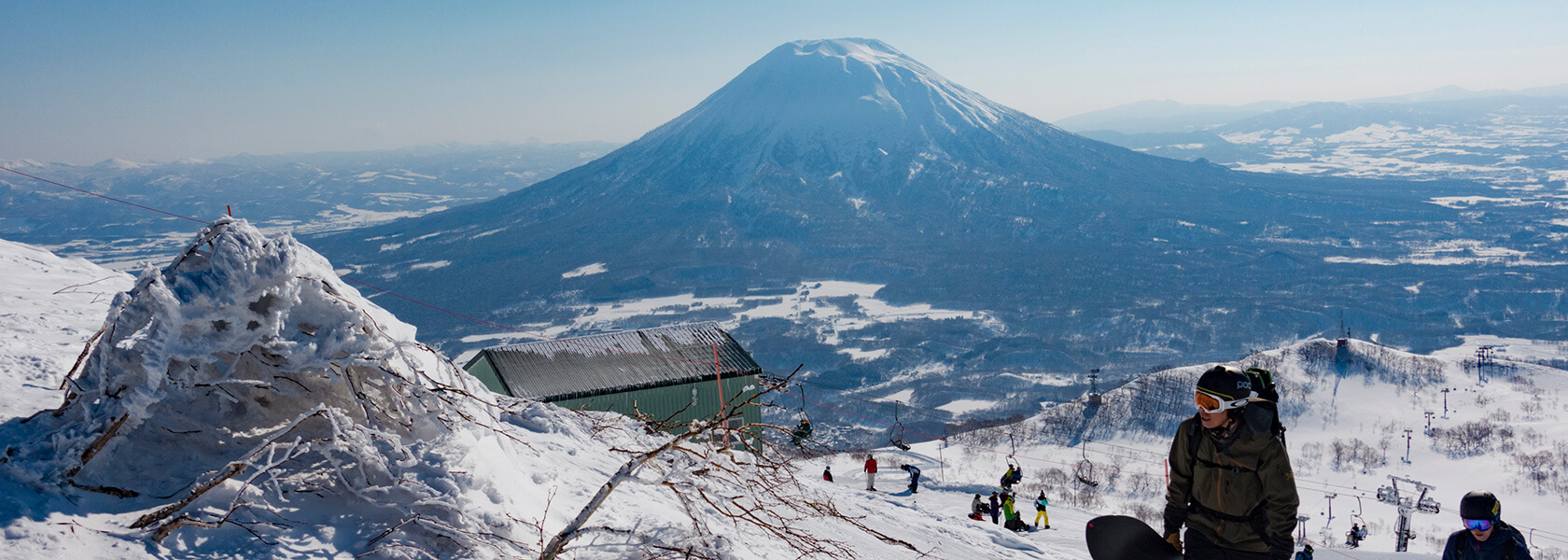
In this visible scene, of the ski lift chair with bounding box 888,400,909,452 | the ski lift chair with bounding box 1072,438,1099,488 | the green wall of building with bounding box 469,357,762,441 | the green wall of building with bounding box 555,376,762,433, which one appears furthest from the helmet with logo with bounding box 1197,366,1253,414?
the ski lift chair with bounding box 1072,438,1099,488

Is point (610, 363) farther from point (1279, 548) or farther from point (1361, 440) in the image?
point (1361, 440)

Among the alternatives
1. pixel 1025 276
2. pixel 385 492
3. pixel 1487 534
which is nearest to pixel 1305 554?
pixel 1487 534

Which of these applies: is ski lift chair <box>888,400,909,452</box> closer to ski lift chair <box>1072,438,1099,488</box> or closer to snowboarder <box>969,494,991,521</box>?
ski lift chair <box>1072,438,1099,488</box>

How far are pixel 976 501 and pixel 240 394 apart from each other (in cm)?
1315

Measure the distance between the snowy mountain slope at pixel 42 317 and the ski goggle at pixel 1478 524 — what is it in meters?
8.26

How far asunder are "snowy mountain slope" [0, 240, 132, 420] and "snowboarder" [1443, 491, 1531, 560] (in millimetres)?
8229

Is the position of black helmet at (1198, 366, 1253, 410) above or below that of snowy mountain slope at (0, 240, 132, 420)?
below

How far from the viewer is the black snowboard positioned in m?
4.74

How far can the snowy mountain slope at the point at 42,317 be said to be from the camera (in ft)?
16.0

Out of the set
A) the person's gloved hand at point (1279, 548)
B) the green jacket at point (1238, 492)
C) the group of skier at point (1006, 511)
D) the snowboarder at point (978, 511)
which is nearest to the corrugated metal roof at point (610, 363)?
the snowboarder at point (978, 511)

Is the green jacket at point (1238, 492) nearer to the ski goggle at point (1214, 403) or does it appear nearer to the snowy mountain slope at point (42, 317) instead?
the ski goggle at point (1214, 403)

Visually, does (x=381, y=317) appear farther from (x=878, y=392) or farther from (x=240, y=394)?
(x=878, y=392)

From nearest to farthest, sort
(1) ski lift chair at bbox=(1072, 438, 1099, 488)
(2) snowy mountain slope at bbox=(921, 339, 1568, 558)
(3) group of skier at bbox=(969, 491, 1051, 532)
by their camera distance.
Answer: (3) group of skier at bbox=(969, 491, 1051, 532), (2) snowy mountain slope at bbox=(921, 339, 1568, 558), (1) ski lift chair at bbox=(1072, 438, 1099, 488)

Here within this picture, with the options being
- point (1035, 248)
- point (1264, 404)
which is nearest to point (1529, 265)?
point (1035, 248)
